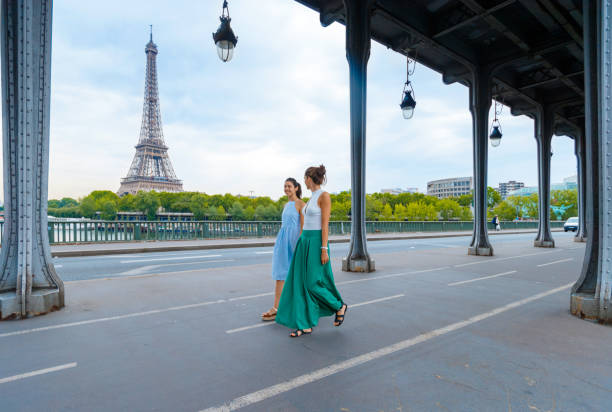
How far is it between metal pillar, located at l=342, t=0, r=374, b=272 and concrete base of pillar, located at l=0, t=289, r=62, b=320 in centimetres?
622

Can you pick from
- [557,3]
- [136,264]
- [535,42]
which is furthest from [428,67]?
[136,264]

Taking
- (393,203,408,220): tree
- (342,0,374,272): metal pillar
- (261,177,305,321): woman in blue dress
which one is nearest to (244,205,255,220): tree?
(393,203,408,220): tree

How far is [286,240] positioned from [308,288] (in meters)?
0.86

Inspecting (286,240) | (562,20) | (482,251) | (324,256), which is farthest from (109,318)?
(562,20)

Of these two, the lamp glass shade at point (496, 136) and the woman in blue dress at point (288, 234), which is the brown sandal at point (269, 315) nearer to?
the woman in blue dress at point (288, 234)

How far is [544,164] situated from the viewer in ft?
58.2

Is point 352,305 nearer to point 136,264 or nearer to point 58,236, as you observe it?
point 136,264

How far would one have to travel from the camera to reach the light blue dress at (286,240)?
4.74m

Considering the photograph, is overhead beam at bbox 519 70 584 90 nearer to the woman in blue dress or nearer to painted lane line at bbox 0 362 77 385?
the woman in blue dress

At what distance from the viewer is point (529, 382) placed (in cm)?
287

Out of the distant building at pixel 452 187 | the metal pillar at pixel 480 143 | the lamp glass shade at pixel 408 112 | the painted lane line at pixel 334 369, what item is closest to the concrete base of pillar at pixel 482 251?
the metal pillar at pixel 480 143

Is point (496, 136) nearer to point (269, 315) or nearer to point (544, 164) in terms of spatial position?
point (544, 164)

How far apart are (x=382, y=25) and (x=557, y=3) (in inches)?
197

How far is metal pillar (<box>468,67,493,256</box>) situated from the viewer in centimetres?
1300
